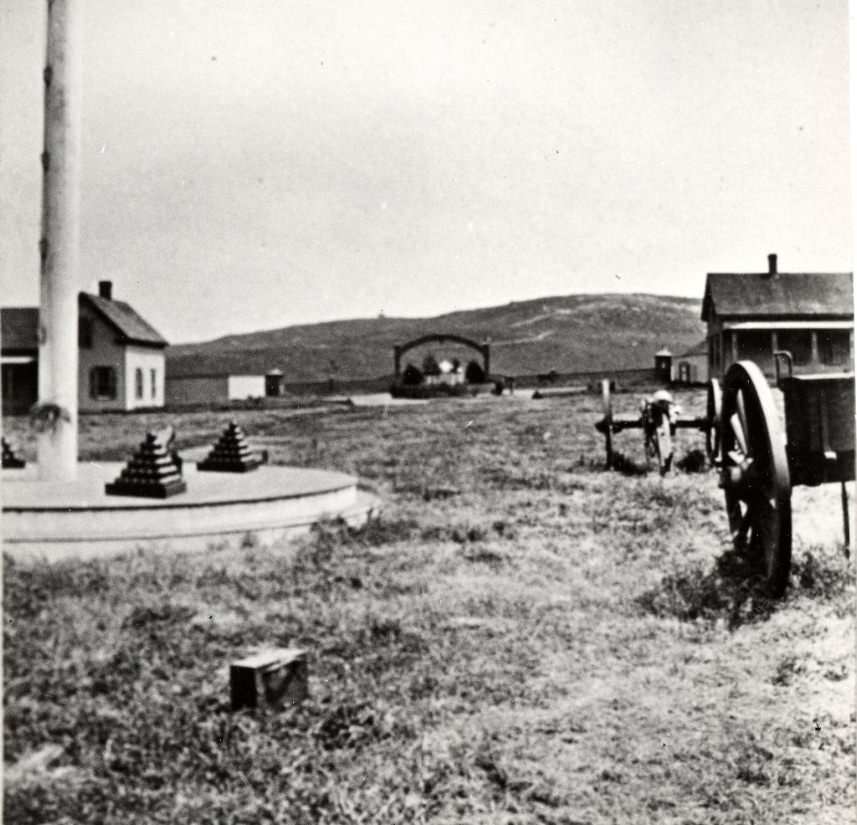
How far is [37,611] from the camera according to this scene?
2.43 m

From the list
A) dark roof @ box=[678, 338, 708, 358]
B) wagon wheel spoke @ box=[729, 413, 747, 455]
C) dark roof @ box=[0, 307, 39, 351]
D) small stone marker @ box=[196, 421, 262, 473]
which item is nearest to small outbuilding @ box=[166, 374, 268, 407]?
small stone marker @ box=[196, 421, 262, 473]

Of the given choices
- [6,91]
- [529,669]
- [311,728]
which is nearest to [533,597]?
[529,669]

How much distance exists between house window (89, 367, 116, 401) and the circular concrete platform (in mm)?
220

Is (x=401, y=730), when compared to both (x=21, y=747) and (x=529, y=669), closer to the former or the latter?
(x=529, y=669)

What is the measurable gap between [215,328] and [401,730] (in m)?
1.30

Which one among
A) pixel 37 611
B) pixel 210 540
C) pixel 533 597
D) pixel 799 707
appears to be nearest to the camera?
pixel 799 707

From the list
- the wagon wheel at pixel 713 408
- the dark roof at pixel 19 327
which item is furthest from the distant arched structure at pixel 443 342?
the dark roof at pixel 19 327

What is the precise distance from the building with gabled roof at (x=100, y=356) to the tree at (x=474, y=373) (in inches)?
37.0

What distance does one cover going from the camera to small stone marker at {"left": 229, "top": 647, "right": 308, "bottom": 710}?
91.7 inches

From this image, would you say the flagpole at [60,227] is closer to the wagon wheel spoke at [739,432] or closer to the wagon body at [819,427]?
the wagon body at [819,427]

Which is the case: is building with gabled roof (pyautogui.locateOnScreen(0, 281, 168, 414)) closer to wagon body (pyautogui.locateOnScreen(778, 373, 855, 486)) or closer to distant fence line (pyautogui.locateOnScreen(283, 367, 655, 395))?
distant fence line (pyautogui.locateOnScreen(283, 367, 655, 395))

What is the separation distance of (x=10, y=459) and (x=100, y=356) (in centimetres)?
38

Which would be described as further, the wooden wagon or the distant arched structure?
the distant arched structure

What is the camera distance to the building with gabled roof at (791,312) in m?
2.34
